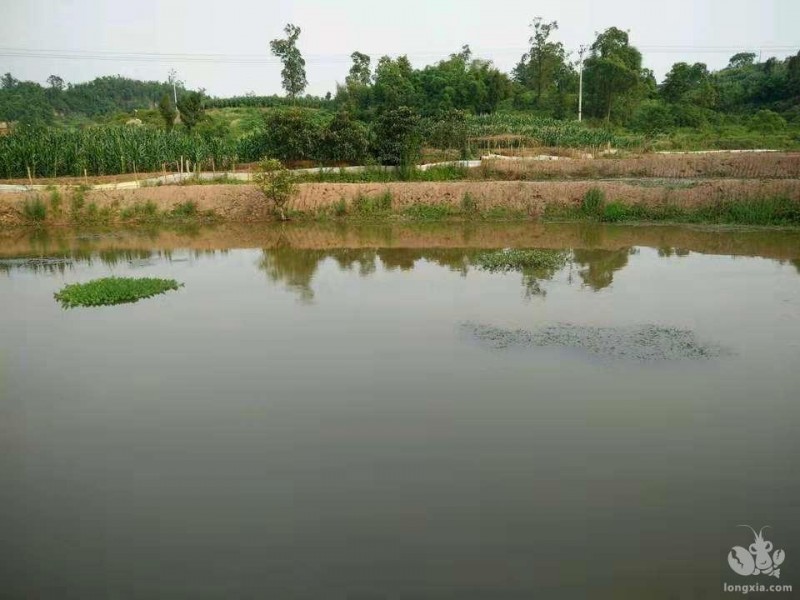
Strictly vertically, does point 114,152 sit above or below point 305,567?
above

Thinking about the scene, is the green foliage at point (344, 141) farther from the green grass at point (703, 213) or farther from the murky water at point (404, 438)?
the murky water at point (404, 438)

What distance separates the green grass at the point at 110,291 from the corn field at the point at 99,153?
1621 centimetres

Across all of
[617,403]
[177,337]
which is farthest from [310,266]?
[617,403]

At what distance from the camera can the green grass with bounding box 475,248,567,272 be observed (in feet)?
48.5

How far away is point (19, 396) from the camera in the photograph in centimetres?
856

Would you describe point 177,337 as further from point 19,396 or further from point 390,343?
point 390,343

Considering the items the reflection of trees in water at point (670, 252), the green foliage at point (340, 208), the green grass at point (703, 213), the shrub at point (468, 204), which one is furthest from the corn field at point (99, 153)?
the reflection of trees in water at point (670, 252)

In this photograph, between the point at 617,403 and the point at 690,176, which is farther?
the point at 690,176

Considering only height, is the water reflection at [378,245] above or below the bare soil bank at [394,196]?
below

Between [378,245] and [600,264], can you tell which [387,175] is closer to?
[378,245]

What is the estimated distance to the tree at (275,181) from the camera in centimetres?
2103

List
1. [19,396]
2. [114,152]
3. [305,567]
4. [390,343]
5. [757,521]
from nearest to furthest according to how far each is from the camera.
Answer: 1. [305,567]
2. [757,521]
3. [19,396]
4. [390,343]
5. [114,152]

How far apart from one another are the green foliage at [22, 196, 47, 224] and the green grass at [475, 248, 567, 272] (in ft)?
48.7

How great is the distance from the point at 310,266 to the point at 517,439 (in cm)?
963
